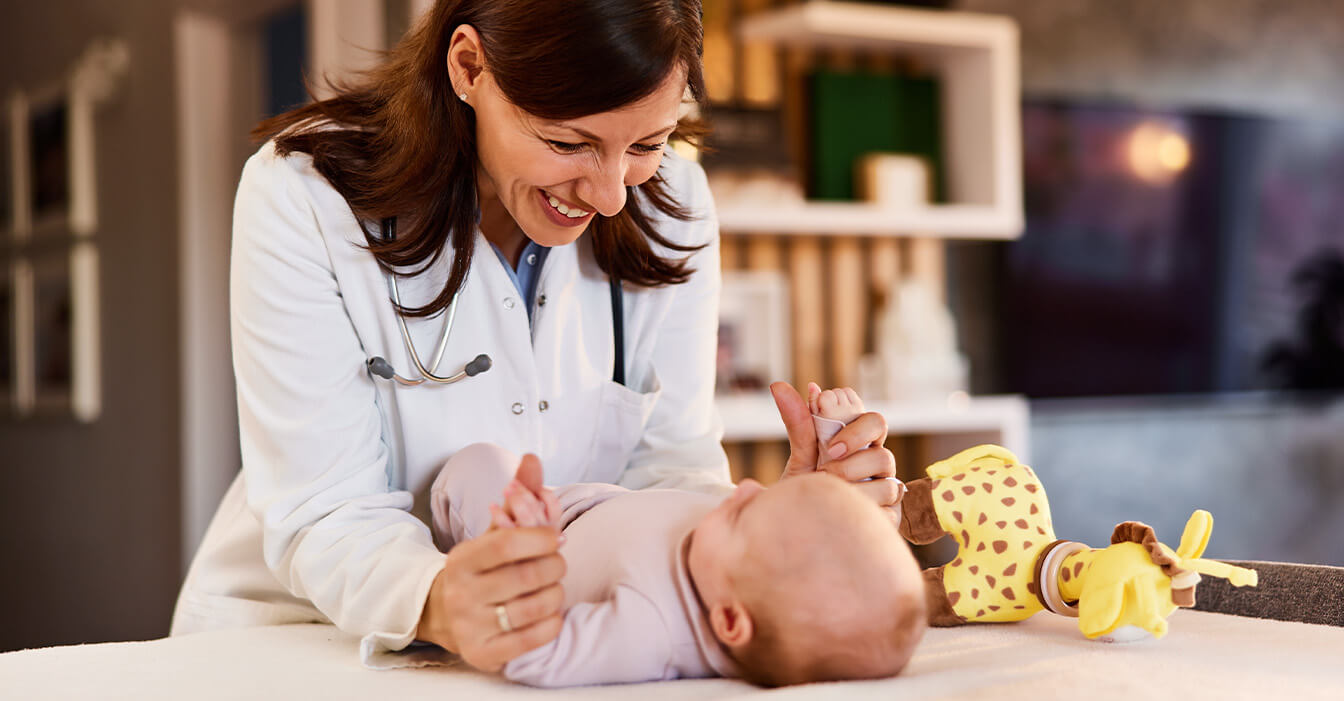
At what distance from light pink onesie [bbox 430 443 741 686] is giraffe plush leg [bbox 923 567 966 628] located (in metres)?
0.24

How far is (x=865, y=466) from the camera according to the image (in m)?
1.14

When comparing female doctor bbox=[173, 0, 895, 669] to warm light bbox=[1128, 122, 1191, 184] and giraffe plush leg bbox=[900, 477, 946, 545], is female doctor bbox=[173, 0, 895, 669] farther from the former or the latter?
warm light bbox=[1128, 122, 1191, 184]

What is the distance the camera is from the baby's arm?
937mm

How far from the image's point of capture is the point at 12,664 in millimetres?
1038

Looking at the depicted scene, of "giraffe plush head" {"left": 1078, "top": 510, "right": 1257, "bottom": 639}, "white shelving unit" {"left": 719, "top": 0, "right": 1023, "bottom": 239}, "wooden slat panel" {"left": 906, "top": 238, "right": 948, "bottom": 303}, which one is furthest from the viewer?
"wooden slat panel" {"left": 906, "top": 238, "right": 948, "bottom": 303}

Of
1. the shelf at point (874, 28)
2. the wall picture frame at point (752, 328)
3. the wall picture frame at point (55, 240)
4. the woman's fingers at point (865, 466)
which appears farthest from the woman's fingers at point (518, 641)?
A: the wall picture frame at point (55, 240)

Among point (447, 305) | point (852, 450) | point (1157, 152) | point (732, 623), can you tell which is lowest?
point (732, 623)

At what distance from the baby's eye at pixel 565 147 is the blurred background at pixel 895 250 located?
189 centimetres

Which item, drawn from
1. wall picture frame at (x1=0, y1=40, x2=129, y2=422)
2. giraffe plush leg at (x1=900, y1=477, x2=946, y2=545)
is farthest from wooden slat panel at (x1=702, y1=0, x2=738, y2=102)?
giraffe plush leg at (x1=900, y1=477, x2=946, y2=545)

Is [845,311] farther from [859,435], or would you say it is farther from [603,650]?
[603,650]

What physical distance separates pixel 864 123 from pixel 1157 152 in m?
1.17

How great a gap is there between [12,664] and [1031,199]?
11.2ft

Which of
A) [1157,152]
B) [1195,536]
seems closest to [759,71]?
[1157,152]

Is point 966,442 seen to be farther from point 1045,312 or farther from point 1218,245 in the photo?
point 1218,245
